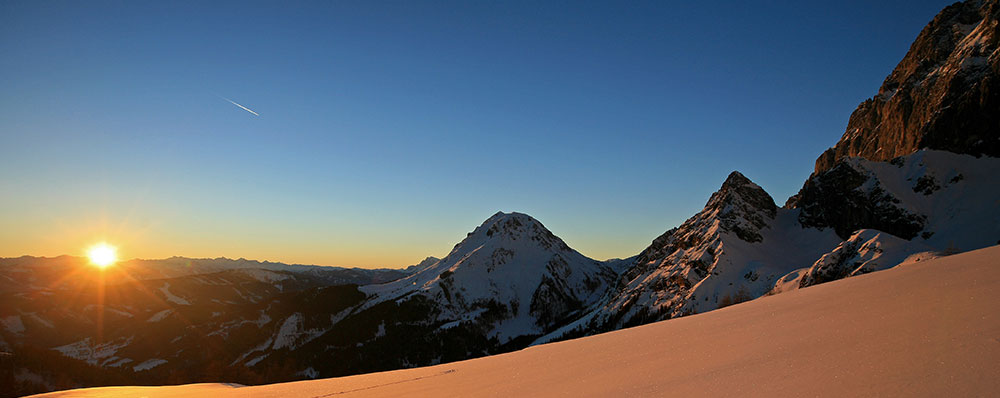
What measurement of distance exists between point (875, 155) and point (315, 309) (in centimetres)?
20645

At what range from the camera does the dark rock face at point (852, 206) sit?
7600 cm

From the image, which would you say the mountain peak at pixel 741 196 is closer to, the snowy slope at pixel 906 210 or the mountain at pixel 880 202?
the mountain at pixel 880 202

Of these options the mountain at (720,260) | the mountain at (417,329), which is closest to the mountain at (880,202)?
the mountain at (720,260)

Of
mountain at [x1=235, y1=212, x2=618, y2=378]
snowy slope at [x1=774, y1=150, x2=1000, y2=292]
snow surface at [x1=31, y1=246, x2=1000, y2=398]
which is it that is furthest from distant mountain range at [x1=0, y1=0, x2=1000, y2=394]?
snow surface at [x1=31, y1=246, x2=1000, y2=398]

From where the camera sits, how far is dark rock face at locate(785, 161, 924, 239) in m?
76.0

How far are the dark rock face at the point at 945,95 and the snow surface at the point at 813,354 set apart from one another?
3919 inches

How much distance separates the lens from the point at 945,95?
76062mm

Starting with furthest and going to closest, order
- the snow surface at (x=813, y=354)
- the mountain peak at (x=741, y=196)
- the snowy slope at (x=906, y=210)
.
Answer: the mountain peak at (x=741, y=196)
the snowy slope at (x=906, y=210)
the snow surface at (x=813, y=354)

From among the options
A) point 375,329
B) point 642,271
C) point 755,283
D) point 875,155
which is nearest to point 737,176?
point 875,155

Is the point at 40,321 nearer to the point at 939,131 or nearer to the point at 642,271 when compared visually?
the point at 642,271

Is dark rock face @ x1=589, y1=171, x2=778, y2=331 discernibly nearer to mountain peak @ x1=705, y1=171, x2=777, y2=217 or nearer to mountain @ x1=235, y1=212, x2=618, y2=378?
mountain peak @ x1=705, y1=171, x2=777, y2=217

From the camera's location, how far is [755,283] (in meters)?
78.6

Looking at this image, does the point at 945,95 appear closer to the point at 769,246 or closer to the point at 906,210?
the point at 906,210

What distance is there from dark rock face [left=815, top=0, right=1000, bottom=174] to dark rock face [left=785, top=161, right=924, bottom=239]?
11.6 meters
